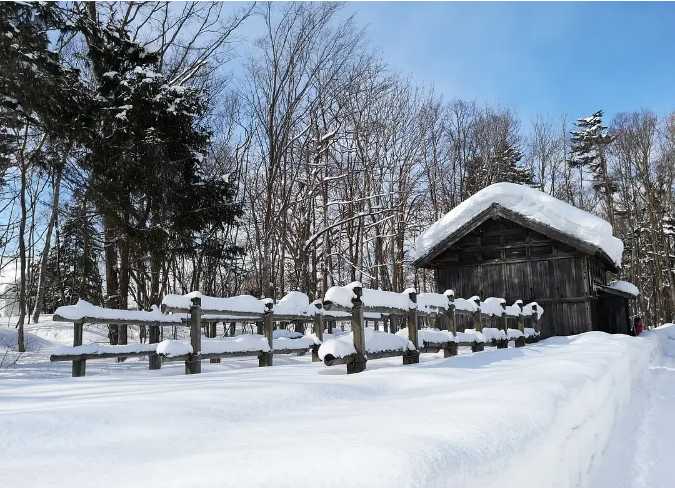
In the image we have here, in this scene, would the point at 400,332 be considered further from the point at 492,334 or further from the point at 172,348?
the point at 492,334

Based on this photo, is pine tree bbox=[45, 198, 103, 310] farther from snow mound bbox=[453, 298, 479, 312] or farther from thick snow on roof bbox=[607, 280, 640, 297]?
thick snow on roof bbox=[607, 280, 640, 297]

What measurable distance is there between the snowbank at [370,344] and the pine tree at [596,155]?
32758mm

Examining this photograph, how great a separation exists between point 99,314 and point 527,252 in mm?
14096

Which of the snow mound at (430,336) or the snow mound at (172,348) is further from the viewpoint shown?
the snow mound at (430,336)

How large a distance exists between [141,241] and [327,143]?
30.7 feet

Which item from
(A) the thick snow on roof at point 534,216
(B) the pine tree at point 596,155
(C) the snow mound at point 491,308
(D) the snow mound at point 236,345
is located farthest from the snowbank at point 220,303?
(B) the pine tree at point 596,155

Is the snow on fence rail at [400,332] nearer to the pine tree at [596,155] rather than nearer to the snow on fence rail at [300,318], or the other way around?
the snow on fence rail at [300,318]

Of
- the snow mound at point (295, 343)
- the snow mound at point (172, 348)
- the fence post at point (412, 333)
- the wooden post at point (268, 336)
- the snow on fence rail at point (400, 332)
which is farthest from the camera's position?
the snow mound at point (295, 343)

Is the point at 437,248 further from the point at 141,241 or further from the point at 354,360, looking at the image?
the point at 354,360

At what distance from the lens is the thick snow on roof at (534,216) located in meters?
16.6

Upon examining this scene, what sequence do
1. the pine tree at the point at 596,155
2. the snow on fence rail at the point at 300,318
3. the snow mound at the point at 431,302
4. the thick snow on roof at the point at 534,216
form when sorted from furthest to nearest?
1. the pine tree at the point at 596,155
2. the thick snow on roof at the point at 534,216
3. the snow mound at the point at 431,302
4. the snow on fence rail at the point at 300,318

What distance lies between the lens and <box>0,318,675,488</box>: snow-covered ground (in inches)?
74.2

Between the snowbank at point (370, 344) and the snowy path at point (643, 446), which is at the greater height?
the snowbank at point (370, 344)

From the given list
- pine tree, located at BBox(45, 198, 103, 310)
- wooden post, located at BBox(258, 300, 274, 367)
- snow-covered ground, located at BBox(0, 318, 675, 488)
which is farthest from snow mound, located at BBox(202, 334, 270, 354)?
pine tree, located at BBox(45, 198, 103, 310)
